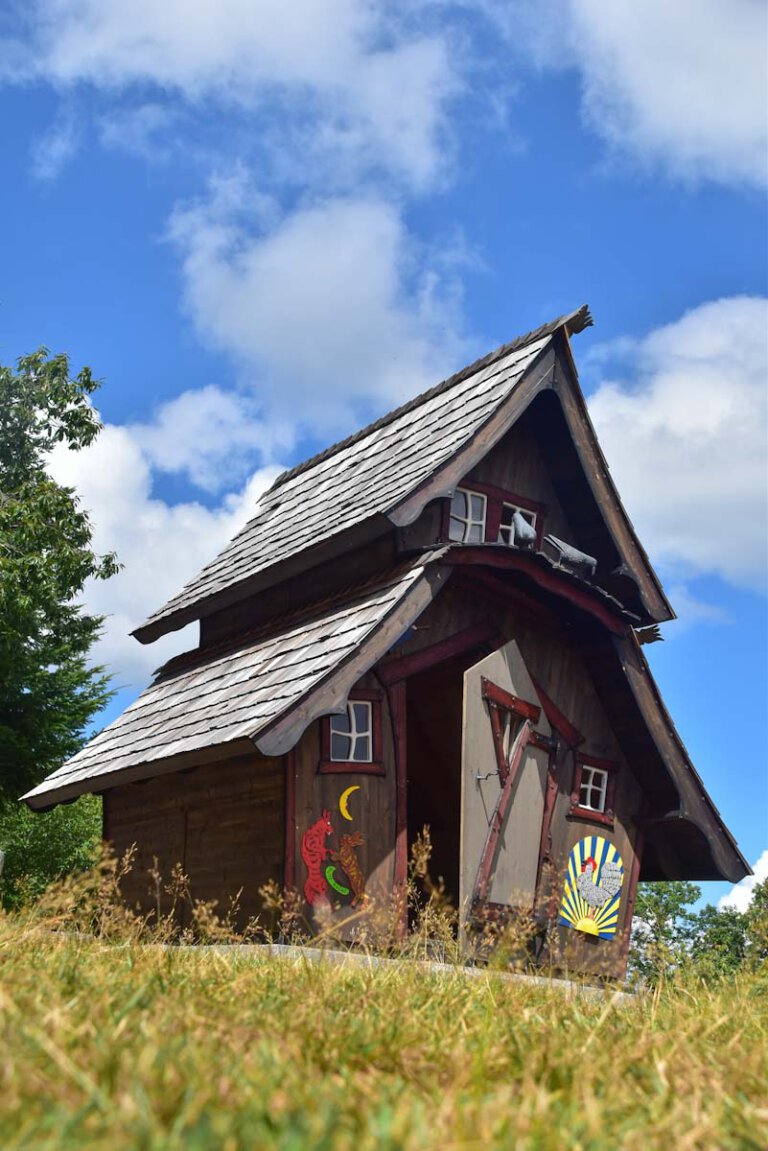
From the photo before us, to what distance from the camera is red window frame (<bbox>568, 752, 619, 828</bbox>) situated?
39.1 ft

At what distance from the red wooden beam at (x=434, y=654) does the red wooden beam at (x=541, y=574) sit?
0.64 m

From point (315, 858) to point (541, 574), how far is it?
327cm

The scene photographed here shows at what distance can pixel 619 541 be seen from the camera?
1255 cm

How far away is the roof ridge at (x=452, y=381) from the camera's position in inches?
477

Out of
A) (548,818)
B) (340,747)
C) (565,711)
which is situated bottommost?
(548,818)

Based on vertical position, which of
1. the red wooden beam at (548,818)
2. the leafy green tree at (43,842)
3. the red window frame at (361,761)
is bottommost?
the leafy green tree at (43,842)

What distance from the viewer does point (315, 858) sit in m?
9.71

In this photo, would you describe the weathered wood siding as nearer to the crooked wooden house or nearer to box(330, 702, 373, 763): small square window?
the crooked wooden house

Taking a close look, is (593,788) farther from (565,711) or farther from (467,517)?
(467,517)

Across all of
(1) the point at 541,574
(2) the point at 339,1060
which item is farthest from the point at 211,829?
(2) the point at 339,1060

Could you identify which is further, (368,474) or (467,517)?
(368,474)

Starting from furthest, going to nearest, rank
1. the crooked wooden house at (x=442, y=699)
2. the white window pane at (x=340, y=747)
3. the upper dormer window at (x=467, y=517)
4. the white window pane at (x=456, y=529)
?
1. the upper dormer window at (x=467, y=517)
2. the white window pane at (x=456, y=529)
3. the white window pane at (x=340, y=747)
4. the crooked wooden house at (x=442, y=699)

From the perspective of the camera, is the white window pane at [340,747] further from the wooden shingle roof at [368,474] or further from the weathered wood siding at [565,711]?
the wooden shingle roof at [368,474]

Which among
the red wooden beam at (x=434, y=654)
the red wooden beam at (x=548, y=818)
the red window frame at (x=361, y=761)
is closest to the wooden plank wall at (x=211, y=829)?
the red window frame at (x=361, y=761)
